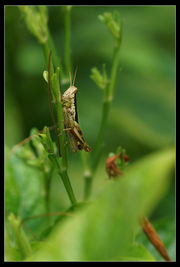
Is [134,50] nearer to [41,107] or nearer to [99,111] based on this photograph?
[99,111]

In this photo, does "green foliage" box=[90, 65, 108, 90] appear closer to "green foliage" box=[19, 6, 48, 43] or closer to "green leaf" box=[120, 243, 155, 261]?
"green foliage" box=[19, 6, 48, 43]

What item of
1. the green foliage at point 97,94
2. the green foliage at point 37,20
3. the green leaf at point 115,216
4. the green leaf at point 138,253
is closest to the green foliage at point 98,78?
the green foliage at point 97,94

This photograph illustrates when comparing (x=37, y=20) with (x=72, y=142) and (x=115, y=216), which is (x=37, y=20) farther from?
(x=115, y=216)

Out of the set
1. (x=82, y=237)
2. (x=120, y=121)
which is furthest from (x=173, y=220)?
(x=120, y=121)

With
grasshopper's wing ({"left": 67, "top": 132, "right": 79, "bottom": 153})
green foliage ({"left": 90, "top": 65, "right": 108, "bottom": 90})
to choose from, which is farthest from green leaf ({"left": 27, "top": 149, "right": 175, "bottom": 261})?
green foliage ({"left": 90, "top": 65, "right": 108, "bottom": 90})

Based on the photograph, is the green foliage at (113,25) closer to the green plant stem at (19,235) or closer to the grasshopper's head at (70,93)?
the grasshopper's head at (70,93)

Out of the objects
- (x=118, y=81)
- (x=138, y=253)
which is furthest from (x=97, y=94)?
(x=138, y=253)
